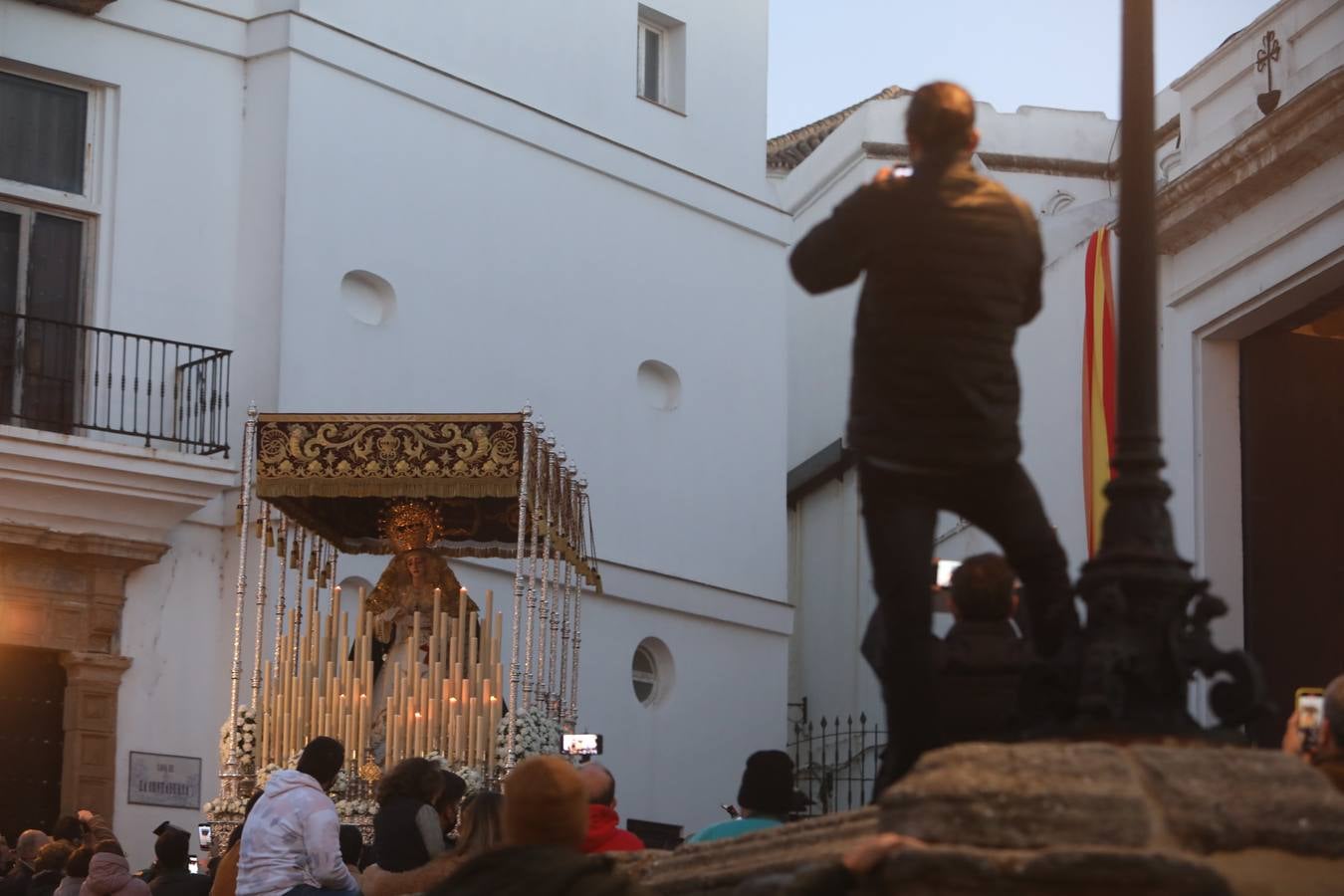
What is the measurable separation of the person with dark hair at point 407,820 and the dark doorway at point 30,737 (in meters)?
8.61

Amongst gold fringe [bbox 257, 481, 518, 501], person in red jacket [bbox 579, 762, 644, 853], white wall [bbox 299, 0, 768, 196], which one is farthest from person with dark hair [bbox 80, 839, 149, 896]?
white wall [bbox 299, 0, 768, 196]

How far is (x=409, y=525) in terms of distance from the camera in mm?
13961

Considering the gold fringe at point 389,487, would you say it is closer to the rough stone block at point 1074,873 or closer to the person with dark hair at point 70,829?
the person with dark hair at point 70,829

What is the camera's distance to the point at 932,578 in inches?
221

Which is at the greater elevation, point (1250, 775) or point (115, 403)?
point (115, 403)

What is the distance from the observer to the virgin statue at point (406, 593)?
13.3 meters

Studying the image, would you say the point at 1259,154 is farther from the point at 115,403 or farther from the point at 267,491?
the point at 115,403

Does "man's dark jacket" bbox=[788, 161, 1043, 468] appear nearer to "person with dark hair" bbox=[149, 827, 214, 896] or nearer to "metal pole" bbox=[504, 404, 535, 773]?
"person with dark hair" bbox=[149, 827, 214, 896]

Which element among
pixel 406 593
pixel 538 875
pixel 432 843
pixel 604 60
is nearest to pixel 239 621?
pixel 406 593

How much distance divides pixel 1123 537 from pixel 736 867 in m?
1.27

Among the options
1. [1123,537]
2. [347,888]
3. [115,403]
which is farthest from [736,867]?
[115,403]

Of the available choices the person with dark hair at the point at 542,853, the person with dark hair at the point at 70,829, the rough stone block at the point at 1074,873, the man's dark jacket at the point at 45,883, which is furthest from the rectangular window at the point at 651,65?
the rough stone block at the point at 1074,873

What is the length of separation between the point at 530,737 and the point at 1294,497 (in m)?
6.50

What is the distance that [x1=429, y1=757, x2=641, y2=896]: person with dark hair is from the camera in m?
4.53
